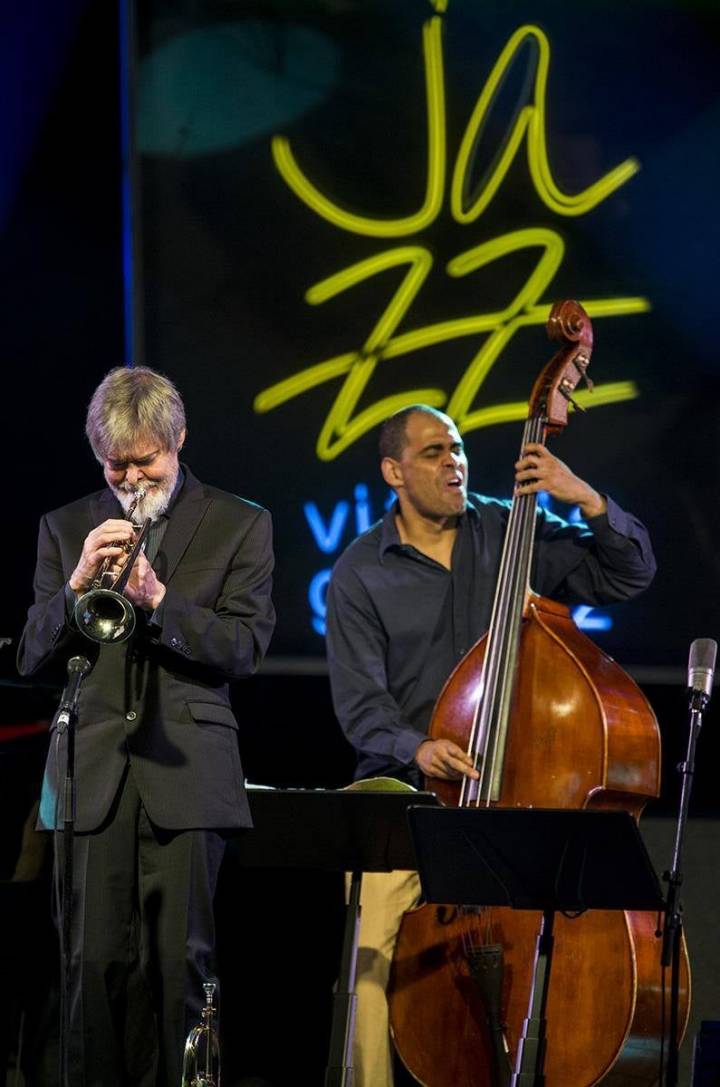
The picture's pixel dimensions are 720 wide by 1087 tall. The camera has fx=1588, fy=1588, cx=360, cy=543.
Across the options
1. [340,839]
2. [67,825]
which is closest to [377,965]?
[340,839]

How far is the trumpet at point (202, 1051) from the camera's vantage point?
345cm

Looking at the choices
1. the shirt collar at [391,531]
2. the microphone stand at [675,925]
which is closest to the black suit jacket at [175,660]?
the shirt collar at [391,531]

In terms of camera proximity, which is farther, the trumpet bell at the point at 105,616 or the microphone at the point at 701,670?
the microphone at the point at 701,670

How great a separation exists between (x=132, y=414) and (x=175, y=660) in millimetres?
603

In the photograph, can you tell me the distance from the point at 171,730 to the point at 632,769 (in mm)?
1133

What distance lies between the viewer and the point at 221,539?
12.9 feet

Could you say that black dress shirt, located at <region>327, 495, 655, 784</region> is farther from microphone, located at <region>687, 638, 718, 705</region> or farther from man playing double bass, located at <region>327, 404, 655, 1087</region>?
microphone, located at <region>687, 638, 718, 705</region>

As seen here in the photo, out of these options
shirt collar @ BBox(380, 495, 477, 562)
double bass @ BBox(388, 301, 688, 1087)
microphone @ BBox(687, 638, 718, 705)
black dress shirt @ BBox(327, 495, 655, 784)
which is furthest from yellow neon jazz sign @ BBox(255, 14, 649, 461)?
microphone @ BBox(687, 638, 718, 705)

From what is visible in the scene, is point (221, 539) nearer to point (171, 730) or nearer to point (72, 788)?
point (171, 730)

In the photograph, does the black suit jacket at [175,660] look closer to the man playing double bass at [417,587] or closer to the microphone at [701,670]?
the man playing double bass at [417,587]

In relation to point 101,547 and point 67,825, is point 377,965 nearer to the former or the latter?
point 67,825

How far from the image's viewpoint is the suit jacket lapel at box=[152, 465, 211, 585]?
389 centimetres

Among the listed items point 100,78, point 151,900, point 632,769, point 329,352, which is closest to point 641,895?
point 632,769

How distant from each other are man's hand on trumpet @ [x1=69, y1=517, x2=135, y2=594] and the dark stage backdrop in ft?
5.36
